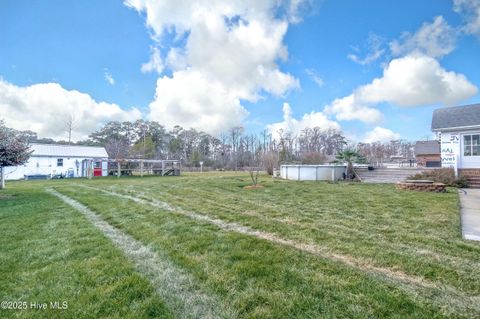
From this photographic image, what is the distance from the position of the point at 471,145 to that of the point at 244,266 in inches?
604

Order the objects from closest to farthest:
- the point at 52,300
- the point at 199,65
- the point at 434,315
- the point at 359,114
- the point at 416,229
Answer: the point at 434,315 < the point at 52,300 < the point at 416,229 < the point at 199,65 < the point at 359,114

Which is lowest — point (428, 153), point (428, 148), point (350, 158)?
point (350, 158)

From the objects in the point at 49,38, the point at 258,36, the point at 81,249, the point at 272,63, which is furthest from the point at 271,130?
the point at 81,249

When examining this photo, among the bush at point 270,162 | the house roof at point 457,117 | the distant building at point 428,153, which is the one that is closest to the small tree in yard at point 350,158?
the house roof at point 457,117

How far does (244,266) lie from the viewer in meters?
2.99

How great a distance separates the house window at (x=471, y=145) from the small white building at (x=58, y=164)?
88.9 feet

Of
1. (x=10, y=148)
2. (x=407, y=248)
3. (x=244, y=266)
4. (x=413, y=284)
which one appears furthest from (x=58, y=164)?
(x=413, y=284)

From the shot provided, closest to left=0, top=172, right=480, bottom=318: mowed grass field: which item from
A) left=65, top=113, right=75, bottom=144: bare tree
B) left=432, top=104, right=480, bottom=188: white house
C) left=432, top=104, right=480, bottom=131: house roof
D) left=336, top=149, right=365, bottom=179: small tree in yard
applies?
left=432, top=104, right=480, bottom=188: white house

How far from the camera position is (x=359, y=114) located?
29.2m

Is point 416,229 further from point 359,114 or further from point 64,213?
point 359,114

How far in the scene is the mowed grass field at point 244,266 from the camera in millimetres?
2189

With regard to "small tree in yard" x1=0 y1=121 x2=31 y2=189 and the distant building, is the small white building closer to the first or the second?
"small tree in yard" x1=0 y1=121 x2=31 y2=189

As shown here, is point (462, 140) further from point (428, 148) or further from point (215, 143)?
point (215, 143)

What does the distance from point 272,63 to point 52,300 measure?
16.8 meters
